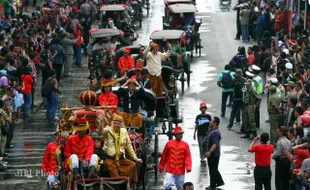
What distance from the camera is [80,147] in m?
24.0

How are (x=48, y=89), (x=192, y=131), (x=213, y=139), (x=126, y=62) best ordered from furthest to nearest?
(x=48, y=89) < (x=126, y=62) < (x=192, y=131) < (x=213, y=139)

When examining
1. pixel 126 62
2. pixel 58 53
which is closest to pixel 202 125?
pixel 126 62

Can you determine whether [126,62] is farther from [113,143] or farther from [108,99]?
[113,143]

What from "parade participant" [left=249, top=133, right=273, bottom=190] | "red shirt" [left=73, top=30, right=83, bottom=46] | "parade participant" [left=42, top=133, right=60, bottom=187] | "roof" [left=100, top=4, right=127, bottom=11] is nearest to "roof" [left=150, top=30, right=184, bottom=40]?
"red shirt" [left=73, top=30, right=83, bottom=46]

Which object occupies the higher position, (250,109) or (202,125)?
(202,125)

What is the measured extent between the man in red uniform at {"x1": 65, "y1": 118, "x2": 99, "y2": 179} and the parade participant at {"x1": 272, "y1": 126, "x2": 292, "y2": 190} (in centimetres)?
440

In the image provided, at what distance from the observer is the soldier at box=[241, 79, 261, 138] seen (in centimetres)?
3303

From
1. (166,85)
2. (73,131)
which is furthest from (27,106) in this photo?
(73,131)

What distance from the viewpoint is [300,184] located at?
82.4ft

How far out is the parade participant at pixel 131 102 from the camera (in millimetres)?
28469

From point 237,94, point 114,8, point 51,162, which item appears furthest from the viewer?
point 114,8

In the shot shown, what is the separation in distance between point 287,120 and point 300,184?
555 cm

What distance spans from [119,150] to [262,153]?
3.12 meters

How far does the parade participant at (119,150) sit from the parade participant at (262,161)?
8.51 feet
